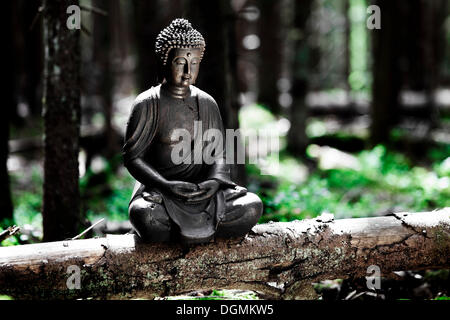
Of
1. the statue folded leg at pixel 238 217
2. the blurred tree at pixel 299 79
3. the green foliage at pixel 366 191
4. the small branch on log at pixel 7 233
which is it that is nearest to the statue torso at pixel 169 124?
the statue folded leg at pixel 238 217

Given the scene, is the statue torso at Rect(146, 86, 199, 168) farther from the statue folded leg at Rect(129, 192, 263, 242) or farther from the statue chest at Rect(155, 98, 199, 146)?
the statue folded leg at Rect(129, 192, 263, 242)

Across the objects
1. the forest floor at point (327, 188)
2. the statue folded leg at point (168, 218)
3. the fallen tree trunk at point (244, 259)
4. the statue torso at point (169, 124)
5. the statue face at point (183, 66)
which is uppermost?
the statue face at point (183, 66)

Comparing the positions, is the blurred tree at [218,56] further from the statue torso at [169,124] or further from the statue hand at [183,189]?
the statue hand at [183,189]

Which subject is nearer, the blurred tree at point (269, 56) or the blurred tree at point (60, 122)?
the blurred tree at point (60, 122)

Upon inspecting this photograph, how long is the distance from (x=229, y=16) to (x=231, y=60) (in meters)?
0.58

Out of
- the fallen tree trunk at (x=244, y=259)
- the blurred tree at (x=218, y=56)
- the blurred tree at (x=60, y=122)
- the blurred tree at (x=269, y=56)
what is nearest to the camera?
the fallen tree trunk at (x=244, y=259)

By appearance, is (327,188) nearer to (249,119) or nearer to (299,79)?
(299,79)

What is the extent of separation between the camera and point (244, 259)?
4.21 m

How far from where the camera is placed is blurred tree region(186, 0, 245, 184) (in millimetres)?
6875

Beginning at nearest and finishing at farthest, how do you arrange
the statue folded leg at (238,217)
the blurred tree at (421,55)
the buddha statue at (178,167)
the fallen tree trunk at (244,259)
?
the fallen tree trunk at (244,259), the buddha statue at (178,167), the statue folded leg at (238,217), the blurred tree at (421,55)

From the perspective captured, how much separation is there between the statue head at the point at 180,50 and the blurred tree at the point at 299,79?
693 cm

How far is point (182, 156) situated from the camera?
14.4 ft

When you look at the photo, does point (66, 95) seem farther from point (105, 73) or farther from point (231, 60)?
point (105, 73)

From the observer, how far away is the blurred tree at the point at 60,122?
5.36 metres
